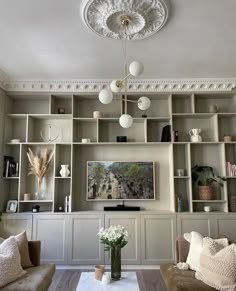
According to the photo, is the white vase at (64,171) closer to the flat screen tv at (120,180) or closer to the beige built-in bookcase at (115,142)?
the beige built-in bookcase at (115,142)

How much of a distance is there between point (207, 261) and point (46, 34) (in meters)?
3.01

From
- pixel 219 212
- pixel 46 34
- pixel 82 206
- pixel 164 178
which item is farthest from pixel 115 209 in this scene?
pixel 46 34

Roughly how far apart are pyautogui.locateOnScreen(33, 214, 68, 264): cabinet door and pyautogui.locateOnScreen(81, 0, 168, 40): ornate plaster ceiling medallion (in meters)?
2.86

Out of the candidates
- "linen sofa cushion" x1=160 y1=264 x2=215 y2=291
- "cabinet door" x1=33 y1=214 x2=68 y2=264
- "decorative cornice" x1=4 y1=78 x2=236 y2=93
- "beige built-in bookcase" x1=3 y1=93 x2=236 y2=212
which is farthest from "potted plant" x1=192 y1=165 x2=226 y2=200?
"cabinet door" x1=33 y1=214 x2=68 y2=264

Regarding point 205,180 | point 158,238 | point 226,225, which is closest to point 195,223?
point 226,225

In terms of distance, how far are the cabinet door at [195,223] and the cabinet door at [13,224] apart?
243 centimetres

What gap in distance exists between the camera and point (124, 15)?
2527 millimetres

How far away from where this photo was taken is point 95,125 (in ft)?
15.3

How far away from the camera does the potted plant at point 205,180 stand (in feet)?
13.8

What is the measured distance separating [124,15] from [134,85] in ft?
5.97

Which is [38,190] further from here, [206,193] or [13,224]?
[206,193]

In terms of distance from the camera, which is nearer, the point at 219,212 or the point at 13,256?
the point at 13,256

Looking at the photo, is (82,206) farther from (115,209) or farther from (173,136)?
(173,136)

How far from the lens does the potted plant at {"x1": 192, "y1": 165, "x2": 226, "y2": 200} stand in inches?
166
